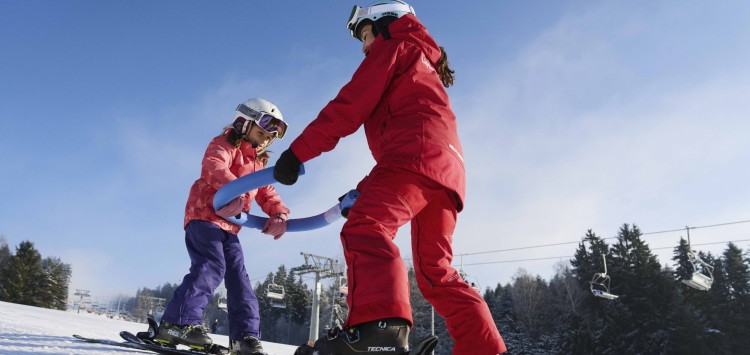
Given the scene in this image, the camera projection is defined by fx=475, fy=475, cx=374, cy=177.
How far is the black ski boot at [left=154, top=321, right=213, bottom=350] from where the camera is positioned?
2.99 metres

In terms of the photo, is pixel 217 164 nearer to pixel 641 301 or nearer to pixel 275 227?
pixel 275 227

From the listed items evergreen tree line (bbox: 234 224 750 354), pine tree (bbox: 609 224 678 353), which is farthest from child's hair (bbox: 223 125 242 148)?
pine tree (bbox: 609 224 678 353)

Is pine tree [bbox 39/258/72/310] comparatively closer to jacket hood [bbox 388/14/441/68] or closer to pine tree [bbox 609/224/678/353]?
pine tree [bbox 609/224/678/353]

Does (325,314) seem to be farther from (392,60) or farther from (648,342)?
(392,60)

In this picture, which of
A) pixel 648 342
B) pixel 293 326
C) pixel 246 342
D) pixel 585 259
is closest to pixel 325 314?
pixel 293 326

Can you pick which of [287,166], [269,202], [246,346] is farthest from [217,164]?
[287,166]

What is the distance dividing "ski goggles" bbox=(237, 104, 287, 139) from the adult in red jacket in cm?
170

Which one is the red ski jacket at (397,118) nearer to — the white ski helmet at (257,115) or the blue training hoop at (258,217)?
the blue training hoop at (258,217)

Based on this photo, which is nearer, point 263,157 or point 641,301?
point 263,157

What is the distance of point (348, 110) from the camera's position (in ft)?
6.48

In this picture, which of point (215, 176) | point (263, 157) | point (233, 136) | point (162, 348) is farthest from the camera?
point (263, 157)

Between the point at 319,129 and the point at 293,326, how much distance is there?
7104cm

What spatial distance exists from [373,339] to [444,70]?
1.45 m

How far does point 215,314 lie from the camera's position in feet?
282
